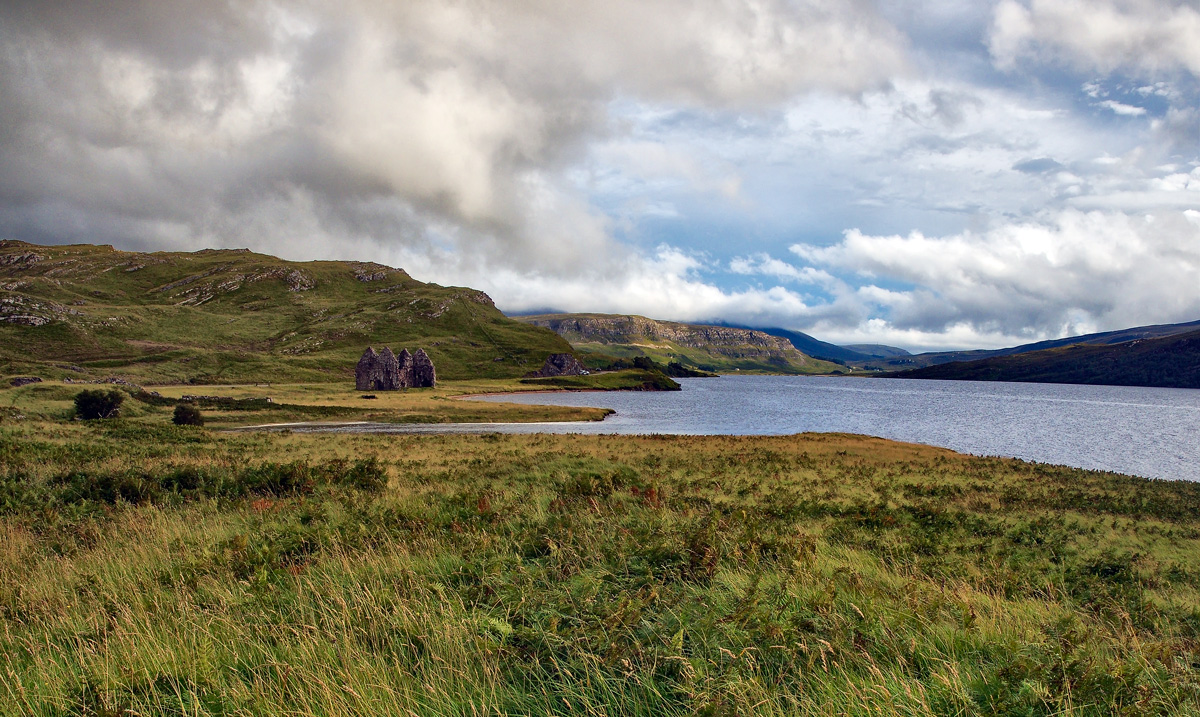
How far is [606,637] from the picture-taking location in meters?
5.34

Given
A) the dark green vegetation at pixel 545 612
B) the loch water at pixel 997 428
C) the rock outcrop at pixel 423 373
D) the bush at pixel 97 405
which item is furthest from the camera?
the rock outcrop at pixel 423 373

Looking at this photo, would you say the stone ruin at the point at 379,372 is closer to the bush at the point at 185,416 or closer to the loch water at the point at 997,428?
the loch water at the point at 997,428

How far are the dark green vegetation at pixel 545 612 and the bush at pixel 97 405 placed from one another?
136 ft

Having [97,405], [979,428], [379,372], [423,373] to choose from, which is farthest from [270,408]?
[979,428]

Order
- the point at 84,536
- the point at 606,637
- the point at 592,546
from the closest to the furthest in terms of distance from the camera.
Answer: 1. the point at 606,637
2. the point at 592,546
3. the point at 84,536

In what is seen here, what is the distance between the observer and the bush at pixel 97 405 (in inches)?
1854

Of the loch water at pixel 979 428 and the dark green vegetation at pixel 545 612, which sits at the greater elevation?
the dark green vegetation at pixel 545 612

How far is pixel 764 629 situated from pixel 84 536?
12193 millimetres

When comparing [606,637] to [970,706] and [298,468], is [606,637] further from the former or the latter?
[298,468]

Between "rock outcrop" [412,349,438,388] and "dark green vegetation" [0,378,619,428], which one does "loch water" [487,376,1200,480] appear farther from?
"rock outcrop" [412,349,438,388]

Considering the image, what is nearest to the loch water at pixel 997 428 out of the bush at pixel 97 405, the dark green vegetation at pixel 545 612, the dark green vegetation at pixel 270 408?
the dark green vegetation at pixel 270 408

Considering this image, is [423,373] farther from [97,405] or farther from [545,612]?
[545,612]

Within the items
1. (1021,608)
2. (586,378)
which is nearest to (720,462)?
(1021,608)

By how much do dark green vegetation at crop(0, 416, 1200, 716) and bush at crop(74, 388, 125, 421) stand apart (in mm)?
41598
